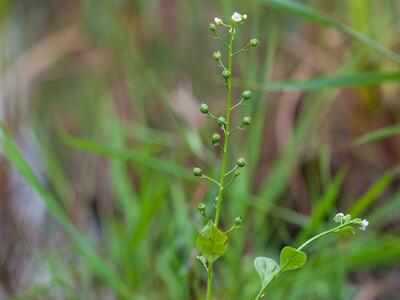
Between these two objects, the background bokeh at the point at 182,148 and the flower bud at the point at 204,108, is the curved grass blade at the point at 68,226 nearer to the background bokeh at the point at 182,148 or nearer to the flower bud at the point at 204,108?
the background bokeh at the point at 182,148

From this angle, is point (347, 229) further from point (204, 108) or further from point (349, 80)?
point (349, 80)

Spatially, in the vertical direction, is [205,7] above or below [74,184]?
above

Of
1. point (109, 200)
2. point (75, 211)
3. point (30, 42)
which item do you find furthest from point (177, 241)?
point (30, 42)

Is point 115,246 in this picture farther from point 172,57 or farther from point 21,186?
Result: point 172,57

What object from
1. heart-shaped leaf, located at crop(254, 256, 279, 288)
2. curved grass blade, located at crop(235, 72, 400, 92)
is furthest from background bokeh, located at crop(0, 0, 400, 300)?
heart-shaped leaf, located at crop(254, 256, 279, 288)

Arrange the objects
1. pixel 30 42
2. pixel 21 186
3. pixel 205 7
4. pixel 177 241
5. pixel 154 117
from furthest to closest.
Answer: pixel 30 42 → pixel 205 7 → pixel 154 117 → pixel 21 186 → pixel 177 241

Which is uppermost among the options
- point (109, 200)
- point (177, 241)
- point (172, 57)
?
point (177, 241)

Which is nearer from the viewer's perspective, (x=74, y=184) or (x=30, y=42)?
(x=74, y=184)
